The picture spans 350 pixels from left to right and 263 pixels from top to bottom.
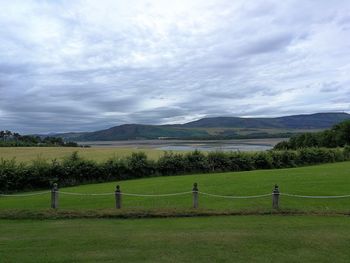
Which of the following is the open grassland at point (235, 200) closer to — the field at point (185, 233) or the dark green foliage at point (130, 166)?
the field at point (185, 233)

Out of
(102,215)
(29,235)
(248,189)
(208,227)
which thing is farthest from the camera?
(248,189)

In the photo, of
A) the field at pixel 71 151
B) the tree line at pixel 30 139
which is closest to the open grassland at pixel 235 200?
the field at pixel 71 151

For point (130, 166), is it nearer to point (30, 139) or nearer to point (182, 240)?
point (182, 240)

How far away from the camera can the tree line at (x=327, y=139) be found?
89.6 m

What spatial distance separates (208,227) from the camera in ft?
41.0

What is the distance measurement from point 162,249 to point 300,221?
6222 mm

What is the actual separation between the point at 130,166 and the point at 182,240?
28.5m

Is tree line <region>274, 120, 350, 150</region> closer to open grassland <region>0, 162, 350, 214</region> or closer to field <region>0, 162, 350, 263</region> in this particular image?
open grassland <region>0, 162, 350, 214</region>

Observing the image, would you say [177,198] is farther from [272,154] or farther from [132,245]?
[272,154]

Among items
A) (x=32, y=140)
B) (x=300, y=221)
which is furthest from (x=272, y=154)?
(x=32, y=140)

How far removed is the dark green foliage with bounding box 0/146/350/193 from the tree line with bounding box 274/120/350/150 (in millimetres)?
39674

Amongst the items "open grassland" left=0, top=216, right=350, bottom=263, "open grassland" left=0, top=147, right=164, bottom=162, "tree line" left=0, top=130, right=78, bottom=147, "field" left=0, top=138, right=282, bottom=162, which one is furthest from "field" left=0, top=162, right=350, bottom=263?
"tree line" left=0, top=130, right=78, bottom=147

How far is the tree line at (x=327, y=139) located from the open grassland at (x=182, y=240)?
74699 mm

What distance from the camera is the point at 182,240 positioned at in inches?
410
